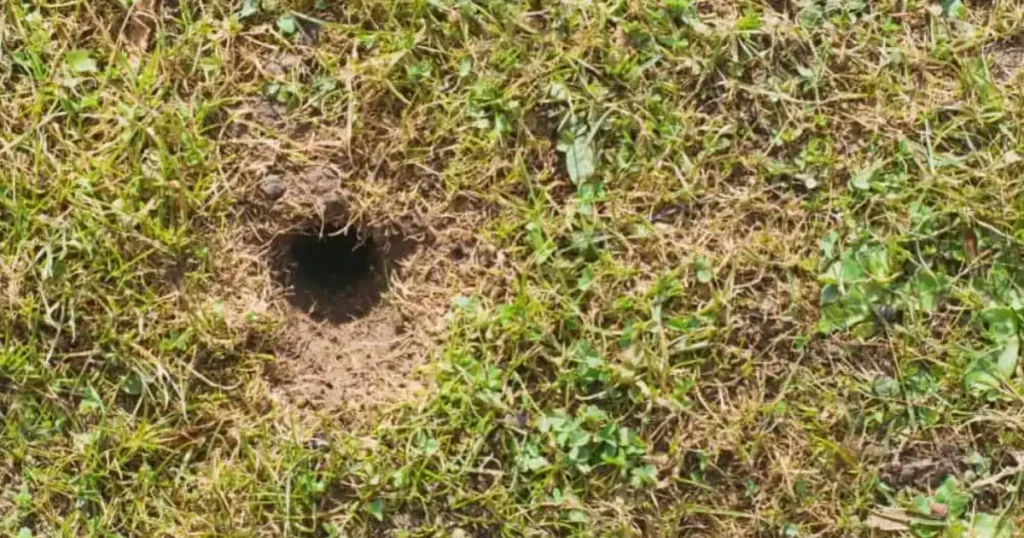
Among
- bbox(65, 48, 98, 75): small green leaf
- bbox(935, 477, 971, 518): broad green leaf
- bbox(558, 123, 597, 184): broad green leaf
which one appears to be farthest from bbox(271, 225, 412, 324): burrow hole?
bbox(935, 477, 971, 518): broad green leaf

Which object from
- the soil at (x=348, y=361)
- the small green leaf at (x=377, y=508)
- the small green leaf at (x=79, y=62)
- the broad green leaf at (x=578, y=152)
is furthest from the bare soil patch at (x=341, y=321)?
the small green leaf at (x=79, y=62)

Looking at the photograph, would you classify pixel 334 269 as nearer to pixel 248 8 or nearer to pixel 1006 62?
pixel 248 8

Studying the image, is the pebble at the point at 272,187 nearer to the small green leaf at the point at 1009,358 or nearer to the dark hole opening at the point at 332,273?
the dark hole opening at the point at 332,273

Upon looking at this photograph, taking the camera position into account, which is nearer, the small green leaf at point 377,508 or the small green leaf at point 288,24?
the small green leaf at point 377,508

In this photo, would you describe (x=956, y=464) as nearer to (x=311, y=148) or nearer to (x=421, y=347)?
(x=421, y=347)

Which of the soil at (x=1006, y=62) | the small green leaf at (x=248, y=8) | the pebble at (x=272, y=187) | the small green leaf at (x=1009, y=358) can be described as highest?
the small green leaf at (x=248, y=8)

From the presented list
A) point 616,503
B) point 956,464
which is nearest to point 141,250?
point 616,503

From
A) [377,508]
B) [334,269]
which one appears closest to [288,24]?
[334,269]
